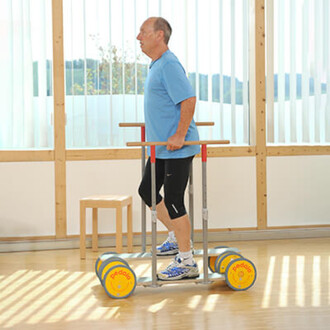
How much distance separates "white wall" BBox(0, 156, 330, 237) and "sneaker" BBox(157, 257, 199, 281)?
148 cm

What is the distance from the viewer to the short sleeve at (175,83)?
3.12 m

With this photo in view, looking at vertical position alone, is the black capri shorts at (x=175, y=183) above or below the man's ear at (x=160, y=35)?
below

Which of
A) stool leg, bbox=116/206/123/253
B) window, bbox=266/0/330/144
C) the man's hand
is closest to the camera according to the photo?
the man's hand

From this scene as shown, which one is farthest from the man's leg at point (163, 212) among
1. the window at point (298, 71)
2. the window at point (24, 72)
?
the window at point (298, 71)

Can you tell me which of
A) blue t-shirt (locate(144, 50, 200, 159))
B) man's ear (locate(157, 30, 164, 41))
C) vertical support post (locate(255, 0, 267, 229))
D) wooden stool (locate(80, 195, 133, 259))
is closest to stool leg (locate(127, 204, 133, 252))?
wooden stool (locate(80, 195, 133, 259))

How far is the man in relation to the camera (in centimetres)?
313

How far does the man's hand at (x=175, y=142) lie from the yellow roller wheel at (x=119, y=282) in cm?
69

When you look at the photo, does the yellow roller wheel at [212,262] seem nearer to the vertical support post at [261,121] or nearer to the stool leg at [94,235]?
the stool leg at [94,235]

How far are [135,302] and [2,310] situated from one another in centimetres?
68

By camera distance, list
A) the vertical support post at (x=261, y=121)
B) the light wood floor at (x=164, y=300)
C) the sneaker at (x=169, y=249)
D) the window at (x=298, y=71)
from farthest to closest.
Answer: the window at (x=298, y=71) < the vertical support post at (x=261, y=121) < the sneaker at (x=169, y=249) < the light wood floor at (x=164, y=300)

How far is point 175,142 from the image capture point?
122 inches

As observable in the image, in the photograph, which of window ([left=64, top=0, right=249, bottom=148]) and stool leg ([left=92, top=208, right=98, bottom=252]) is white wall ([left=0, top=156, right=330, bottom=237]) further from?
window ([left=64, top=0, right=249, bottom=148])

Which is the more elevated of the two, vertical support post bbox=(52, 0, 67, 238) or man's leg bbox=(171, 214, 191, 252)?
vertical support post bbox=(52, 0, 67, 238)

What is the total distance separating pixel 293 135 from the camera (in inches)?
194
